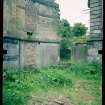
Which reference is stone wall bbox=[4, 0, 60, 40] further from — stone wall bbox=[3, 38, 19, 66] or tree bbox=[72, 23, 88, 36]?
tree bbox=[72, 23, 88, 36]

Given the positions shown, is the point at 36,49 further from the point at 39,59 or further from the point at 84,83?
the point at 84,83

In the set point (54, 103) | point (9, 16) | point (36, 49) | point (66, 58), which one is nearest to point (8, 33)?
point (9, 16)

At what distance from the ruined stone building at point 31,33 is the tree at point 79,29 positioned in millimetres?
3125

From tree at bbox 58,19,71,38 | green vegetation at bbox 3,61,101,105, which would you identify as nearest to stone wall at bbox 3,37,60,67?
green vegetation at bbox 3,61,101,105

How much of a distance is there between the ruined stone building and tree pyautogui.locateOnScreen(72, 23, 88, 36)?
3125 mm

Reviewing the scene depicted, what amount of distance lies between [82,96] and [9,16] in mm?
3504

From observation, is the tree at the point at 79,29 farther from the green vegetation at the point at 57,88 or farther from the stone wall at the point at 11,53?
the green vegetation at the point at 57,88

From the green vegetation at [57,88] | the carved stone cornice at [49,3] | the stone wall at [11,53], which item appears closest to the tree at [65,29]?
the carved stone cornice at [49,3]

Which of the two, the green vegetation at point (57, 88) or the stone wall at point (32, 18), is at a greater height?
the stone wall at point (32, 18)

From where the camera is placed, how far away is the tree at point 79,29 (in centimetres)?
1243

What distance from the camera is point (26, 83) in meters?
5.07

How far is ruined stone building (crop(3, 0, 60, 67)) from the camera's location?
6.74 metres

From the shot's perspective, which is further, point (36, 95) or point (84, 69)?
point (84, 69)

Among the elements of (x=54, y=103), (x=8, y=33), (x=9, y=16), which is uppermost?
(x=9, y=16)
